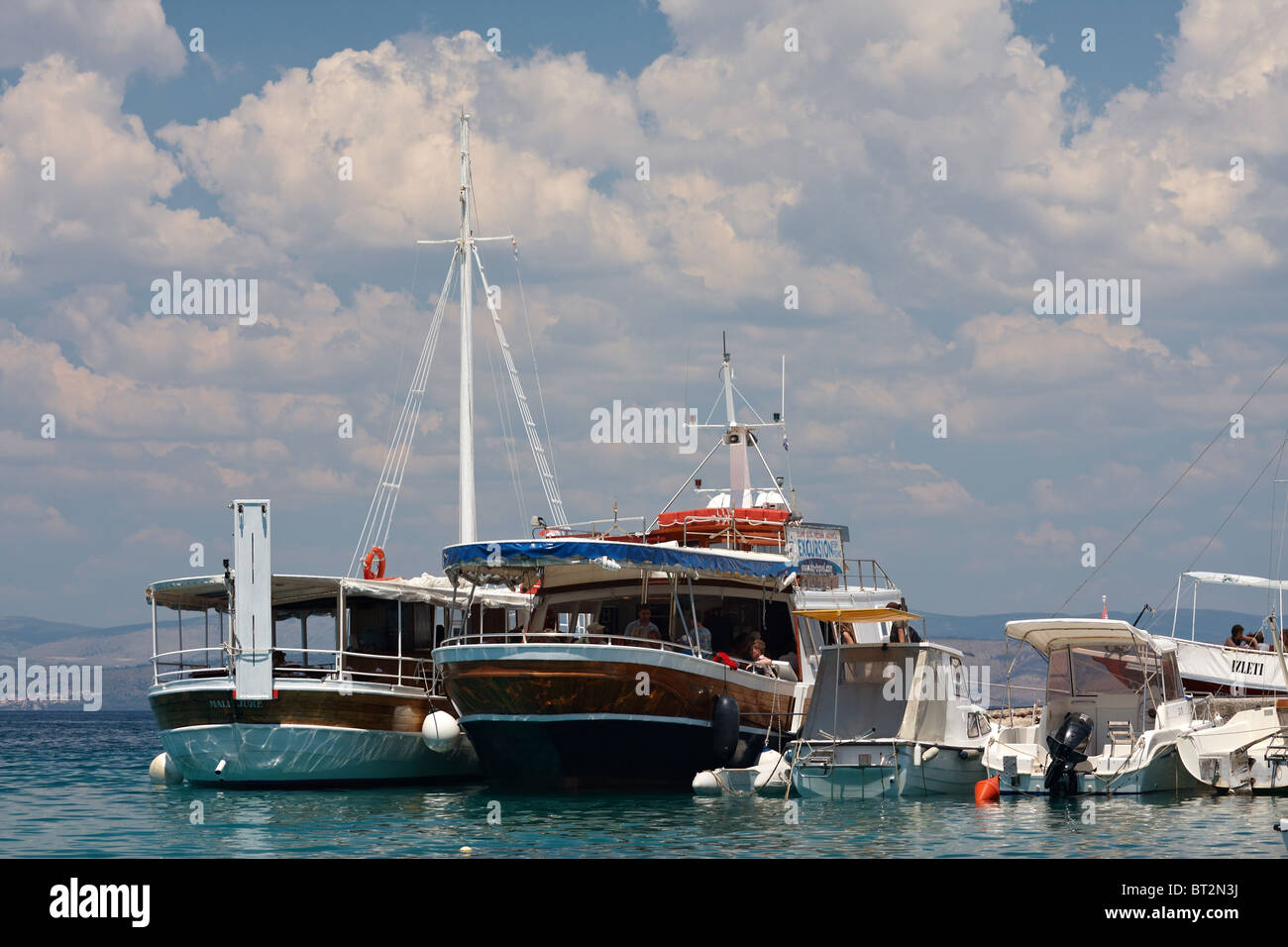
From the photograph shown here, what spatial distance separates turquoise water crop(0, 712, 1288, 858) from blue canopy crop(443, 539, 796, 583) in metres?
4.20

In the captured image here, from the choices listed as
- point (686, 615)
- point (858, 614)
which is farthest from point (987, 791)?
point (686, 615)

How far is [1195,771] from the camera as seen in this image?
26562mm

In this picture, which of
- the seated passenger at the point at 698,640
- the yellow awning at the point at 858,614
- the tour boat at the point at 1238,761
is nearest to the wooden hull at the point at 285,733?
the seated passenger at the point at 698,640

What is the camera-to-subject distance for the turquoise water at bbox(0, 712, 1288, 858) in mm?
19672

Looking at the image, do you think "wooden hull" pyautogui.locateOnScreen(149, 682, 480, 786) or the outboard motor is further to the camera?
"wooden hull" pyautogui.locateOnScreen(149, 682, 480, 786)

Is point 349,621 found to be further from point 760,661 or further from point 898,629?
point 898,629

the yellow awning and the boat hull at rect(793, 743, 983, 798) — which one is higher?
the yellow awning

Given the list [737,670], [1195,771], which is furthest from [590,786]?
[1195,771]

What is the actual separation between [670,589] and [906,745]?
21.5ft

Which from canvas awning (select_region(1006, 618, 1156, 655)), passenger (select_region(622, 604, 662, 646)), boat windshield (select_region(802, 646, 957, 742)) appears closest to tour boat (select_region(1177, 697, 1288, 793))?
canvas awning (select_region(1006, 618, 1156, 655))

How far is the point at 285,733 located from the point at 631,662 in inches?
266

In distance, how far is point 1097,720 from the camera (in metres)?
29.7

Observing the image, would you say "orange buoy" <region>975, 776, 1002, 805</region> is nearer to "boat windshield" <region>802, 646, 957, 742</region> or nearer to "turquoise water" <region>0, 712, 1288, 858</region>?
"turquoise water" <region>0, 712, 1288, 858</region>
